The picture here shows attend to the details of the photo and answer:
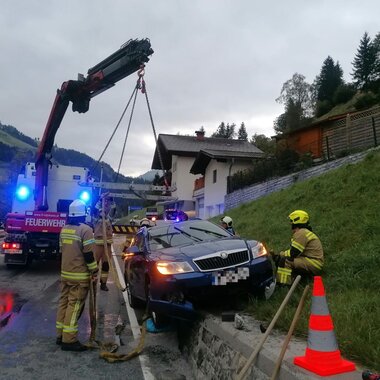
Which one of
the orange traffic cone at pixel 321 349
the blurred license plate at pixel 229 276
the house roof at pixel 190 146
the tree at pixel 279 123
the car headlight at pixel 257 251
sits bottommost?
the orange traffic cone at pixel 321 349

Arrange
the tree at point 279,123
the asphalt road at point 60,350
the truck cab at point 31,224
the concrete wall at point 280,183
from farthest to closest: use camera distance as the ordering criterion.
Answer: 1. the tree at point 279,123
2. the concrete wall at point 280,183
3. the truck cab at point 31,224
4. the asphalt road at point 60,350

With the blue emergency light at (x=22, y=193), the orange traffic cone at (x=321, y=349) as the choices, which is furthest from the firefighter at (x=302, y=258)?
the blue emergency light at (x=22, y=193)

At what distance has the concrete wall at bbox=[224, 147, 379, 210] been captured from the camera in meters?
14.4

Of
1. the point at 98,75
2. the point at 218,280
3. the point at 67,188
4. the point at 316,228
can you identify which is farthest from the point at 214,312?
the point at 67,188

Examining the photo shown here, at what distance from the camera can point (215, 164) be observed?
31812 mm

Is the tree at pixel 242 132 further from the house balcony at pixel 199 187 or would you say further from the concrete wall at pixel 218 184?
the concrete wall at pixel 218 184

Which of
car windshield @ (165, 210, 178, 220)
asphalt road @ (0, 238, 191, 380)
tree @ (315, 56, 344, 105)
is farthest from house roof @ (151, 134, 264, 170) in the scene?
asphalt road @ (0, 238, 191, 380)

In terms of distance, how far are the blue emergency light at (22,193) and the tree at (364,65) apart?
44521 mm

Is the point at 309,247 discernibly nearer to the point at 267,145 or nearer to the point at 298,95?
the point at 267,145

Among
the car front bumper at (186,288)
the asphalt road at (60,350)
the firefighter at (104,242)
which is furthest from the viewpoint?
the firefighter at (104,242)

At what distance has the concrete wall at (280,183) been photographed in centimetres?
1439

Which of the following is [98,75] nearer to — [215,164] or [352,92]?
[215,164]

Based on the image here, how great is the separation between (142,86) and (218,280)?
606cm

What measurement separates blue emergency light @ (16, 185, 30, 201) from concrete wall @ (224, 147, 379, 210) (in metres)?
9.87
